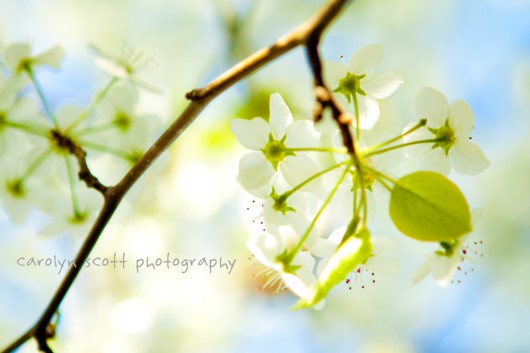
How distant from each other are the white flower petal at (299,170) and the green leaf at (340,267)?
0.53 ft

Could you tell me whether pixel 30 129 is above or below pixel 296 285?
above

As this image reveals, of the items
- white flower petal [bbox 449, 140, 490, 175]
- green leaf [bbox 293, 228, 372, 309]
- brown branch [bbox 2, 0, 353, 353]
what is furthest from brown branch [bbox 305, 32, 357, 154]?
white flower petal [bbox 449, 140, 490, 175]

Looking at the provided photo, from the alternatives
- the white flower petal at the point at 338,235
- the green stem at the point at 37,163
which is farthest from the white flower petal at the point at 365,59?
the green stem at the point at 37,163

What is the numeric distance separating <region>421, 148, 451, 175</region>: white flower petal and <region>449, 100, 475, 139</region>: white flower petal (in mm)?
34

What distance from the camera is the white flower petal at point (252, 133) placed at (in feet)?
2.47

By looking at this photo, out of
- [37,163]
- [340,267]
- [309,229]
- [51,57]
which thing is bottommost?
[340,267]

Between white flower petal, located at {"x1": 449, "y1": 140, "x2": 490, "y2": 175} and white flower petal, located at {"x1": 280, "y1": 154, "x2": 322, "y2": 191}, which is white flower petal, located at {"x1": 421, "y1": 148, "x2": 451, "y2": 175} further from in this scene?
white flower petal, located at {"x1": 280, "y1": 154, "x2": 322, "y2": 191}

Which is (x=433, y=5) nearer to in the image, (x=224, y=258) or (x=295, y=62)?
(x=295, y=62)

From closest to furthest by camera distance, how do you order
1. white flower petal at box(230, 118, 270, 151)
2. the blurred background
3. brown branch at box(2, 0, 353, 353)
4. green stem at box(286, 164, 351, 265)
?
brown branch at box(2, 0, 353, 353), green stem at box(286, 164, 351, 265), white flower petal at box(230, 118, 270, 151), the blurred background

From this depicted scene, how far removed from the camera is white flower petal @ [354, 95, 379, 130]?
785mm

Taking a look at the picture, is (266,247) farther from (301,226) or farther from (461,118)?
(461,118)

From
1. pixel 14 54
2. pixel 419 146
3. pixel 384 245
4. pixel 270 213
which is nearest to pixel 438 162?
pixel 419 146

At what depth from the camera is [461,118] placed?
773 mm

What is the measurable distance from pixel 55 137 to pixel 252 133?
397mm
